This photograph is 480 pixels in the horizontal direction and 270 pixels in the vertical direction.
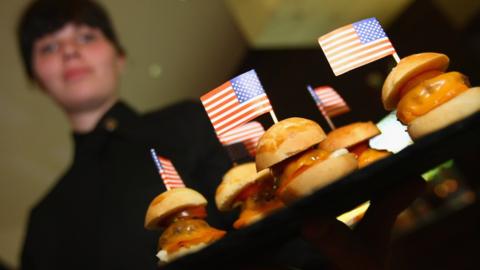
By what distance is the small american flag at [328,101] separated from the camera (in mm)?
2092

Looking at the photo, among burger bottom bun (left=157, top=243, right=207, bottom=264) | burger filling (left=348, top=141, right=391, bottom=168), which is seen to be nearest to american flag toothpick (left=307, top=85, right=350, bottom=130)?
burger filling (left=348, top=141, right=391, bottom=168)

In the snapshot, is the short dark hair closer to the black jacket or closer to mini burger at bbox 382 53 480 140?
the black jacket

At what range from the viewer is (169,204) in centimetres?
168

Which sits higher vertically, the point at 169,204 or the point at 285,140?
the point at 285,140

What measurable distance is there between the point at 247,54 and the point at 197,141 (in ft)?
2.95

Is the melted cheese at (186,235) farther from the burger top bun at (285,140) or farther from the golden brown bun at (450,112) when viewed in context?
the golden brown bun at (450,112)

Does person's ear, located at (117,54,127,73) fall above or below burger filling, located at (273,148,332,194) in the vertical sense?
above

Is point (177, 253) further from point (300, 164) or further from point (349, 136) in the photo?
point (349, 136)

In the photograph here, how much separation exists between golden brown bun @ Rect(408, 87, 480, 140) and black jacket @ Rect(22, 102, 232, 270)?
1297 mm

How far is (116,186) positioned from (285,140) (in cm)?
143

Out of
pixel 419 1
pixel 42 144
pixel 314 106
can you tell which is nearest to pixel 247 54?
pixel 314 106

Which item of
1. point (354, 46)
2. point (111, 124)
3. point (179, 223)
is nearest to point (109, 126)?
point (111, 124)

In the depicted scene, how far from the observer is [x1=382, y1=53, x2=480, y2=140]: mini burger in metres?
1.38

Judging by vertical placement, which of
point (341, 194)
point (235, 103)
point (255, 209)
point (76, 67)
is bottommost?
point (255, 209)
